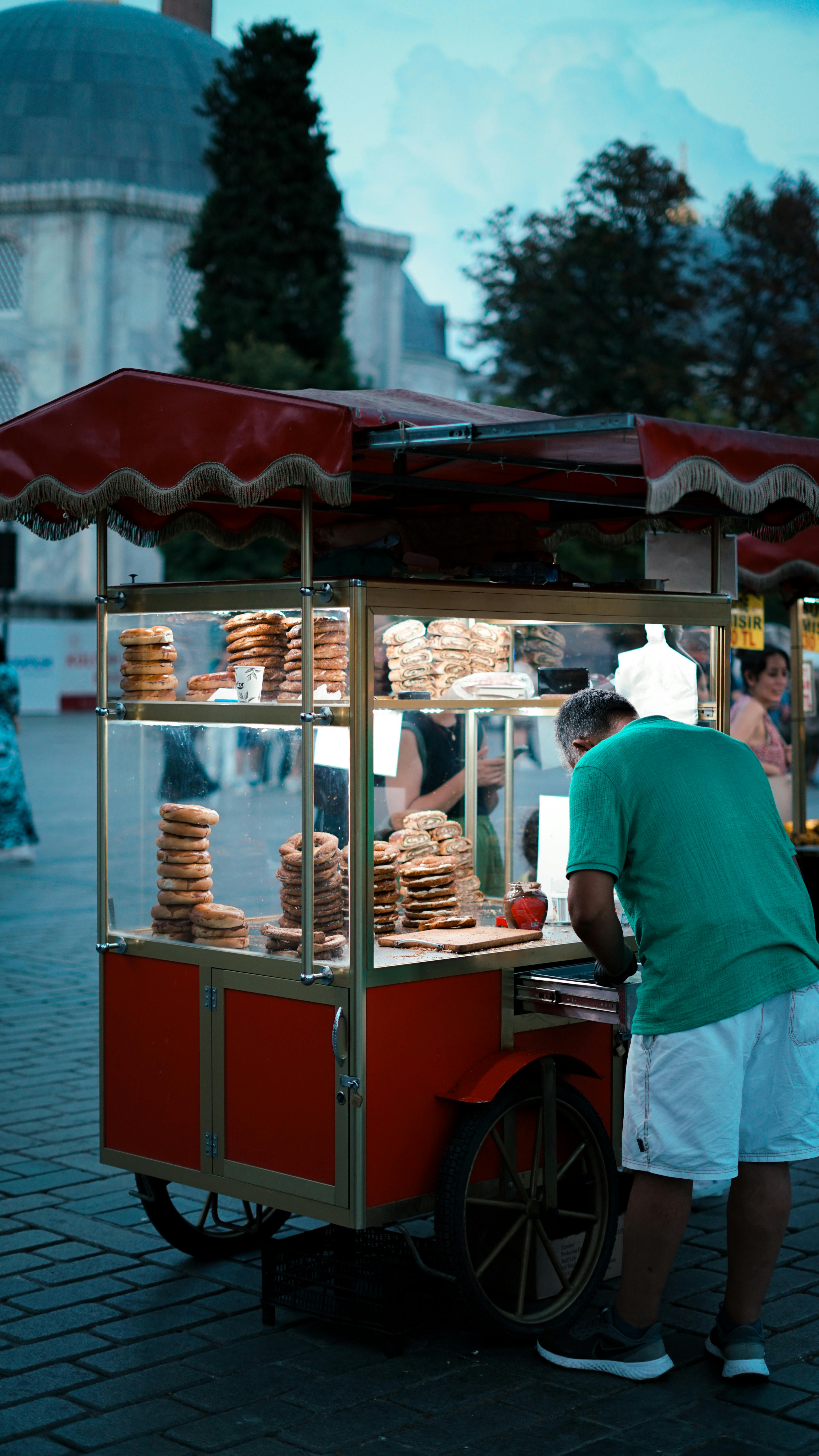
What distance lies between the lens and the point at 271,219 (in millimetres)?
36000

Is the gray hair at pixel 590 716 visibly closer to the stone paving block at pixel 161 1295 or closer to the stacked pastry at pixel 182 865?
the stacked pastry at pixel 182 865

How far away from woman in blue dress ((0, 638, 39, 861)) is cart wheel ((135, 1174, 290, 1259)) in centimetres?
860

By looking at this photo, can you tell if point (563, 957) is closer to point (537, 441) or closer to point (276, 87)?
point (537, 441)

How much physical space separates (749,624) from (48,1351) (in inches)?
225

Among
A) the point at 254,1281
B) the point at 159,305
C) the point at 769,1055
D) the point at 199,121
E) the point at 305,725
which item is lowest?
the point at 254,1281

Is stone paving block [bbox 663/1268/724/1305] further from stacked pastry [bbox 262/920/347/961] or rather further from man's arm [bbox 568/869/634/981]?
stacked pastry [bbox 262/920/347/961]

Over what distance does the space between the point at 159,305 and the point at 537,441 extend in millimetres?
44888

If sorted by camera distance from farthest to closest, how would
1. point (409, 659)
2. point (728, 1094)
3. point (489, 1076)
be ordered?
point (409, 659) < point (489, 1076) < point (728, 1094)

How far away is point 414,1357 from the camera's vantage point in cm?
401

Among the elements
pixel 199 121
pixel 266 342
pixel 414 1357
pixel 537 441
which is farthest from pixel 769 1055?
pixel 199 121

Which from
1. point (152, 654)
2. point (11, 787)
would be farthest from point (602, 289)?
point (152, 654)

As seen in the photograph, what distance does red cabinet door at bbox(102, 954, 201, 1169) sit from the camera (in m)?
4.42

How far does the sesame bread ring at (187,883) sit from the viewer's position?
4578mm

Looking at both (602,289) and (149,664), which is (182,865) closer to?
(149,664)
